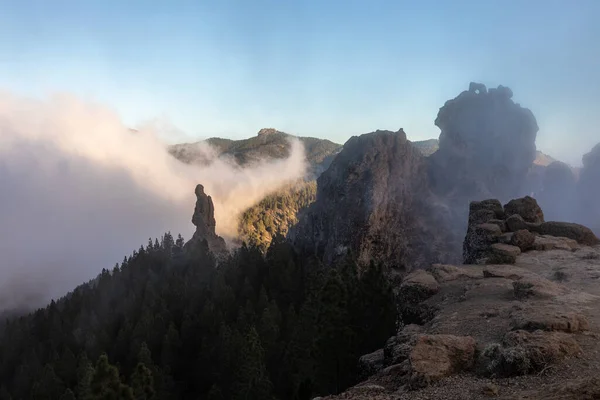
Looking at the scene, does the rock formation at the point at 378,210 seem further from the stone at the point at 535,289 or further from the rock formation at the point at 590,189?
the stone at the point at 535,289

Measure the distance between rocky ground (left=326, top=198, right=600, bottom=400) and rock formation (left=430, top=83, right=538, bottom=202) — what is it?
90.3m

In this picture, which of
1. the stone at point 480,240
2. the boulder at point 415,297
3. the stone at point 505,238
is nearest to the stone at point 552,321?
the boulder at point 415,297

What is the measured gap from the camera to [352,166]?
111 metres

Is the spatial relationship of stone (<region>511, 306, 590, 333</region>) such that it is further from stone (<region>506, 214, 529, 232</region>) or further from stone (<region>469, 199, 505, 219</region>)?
stone (<region>469, 199, 505, 219</region>)

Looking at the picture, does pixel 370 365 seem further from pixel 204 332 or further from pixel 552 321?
pixel 204 332

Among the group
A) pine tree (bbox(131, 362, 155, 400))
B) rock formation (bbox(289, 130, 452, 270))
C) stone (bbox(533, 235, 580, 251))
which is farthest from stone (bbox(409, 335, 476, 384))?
rock formation (bbox(289, 130, 452, 270))

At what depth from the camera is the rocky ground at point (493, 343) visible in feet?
53.7

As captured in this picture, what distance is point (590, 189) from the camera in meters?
120

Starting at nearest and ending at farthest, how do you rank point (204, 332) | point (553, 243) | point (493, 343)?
point (493, 343)
point (553, 243)
point (204, 332)

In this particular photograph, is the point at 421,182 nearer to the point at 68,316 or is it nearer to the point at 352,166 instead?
the point at 352,166

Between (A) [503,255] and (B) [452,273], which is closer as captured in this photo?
(B) [452,273]

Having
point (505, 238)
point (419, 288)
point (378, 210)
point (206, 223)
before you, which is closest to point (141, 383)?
point (419, 288)

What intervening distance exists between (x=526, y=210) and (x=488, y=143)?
73.4m

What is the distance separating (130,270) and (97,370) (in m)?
112
